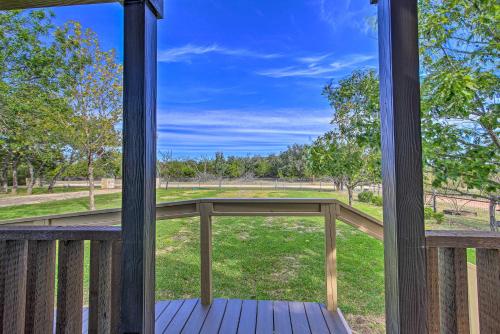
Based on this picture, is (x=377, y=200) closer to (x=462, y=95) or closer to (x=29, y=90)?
(x=462, y=95)

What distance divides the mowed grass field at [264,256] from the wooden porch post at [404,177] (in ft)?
4.10

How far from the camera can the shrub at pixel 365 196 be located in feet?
6.82

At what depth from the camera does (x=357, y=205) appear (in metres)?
2.10

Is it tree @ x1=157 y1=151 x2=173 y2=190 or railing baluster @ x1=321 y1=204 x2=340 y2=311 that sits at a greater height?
tree @ x1=157 y1=151 x2=173 y2=190

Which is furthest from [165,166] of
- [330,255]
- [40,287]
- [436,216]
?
[436,216]

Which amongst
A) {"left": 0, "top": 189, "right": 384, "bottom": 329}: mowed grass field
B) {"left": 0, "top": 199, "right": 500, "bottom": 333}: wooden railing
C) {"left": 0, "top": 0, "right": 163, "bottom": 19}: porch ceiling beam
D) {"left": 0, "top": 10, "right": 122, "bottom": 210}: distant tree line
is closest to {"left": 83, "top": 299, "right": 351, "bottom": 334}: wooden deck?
{"left": 0, "top": 189, "right": 384, "bottom": 329}: mowed grass field

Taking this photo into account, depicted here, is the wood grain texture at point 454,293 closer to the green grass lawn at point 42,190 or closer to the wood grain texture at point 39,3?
the wood grain texture at point 39,3

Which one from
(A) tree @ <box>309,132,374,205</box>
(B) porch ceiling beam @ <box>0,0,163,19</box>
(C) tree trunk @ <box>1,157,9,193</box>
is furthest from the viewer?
(A) tree @ <box>309,132,374,205</box>

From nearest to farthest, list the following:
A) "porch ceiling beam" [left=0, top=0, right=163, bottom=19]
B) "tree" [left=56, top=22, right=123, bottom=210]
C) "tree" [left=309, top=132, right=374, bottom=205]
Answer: "porch ceiling beam" [left=0, top=0, right=163, bottom=19], "tree" [left=56, top=22, right=123, bottom=210], "tree" [left=309, top=132, right=374, bottom=205]

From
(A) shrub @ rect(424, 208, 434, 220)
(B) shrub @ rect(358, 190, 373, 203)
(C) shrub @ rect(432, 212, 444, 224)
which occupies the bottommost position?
(C) shrub @ rect(432, 212, 444, 224)

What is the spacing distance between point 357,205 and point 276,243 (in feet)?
3.73

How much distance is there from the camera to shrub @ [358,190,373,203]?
2078 mm

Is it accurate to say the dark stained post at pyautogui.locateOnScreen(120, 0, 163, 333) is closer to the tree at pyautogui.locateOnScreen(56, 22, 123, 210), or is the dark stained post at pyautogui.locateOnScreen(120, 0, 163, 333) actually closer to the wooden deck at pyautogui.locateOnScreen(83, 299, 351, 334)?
the wooden deck at pyautogui.locateOnScreen(83, 299, 351, 334)

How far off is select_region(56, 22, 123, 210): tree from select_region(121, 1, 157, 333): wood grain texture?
1251 millimetres
